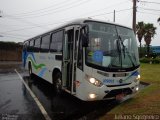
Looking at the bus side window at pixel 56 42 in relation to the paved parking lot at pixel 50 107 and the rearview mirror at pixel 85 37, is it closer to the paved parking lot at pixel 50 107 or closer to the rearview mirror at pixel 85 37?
the paved parking lot at pixel 50 107

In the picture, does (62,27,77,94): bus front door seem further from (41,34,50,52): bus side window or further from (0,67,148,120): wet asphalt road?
(41,34,50,52): bus side window

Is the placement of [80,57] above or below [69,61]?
above

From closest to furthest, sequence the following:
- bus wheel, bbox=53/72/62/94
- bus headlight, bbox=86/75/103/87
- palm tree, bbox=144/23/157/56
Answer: bus headlight, bbox=86/75/103/87
bus wheel, bbox=53/72/62/94
palm tree, bbox=144/23/157/56

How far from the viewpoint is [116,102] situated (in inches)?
368

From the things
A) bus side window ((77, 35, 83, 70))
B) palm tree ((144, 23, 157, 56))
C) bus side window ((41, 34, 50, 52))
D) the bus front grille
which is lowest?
the bus front grille

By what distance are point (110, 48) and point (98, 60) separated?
2.17 feet

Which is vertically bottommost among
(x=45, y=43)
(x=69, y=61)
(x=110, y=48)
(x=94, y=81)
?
(x=94, y=81)

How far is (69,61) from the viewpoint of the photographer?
9.16m

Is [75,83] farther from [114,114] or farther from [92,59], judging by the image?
[114,114]

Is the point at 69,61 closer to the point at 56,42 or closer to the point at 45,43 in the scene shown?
the point at 56,42

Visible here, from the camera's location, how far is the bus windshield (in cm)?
784

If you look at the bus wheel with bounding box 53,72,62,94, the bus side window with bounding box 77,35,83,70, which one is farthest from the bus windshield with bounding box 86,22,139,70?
the bus wheel with bounding box 53,72,62,94

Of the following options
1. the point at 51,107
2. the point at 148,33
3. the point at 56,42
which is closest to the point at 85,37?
the point at 51,107

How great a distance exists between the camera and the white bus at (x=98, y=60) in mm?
7746
